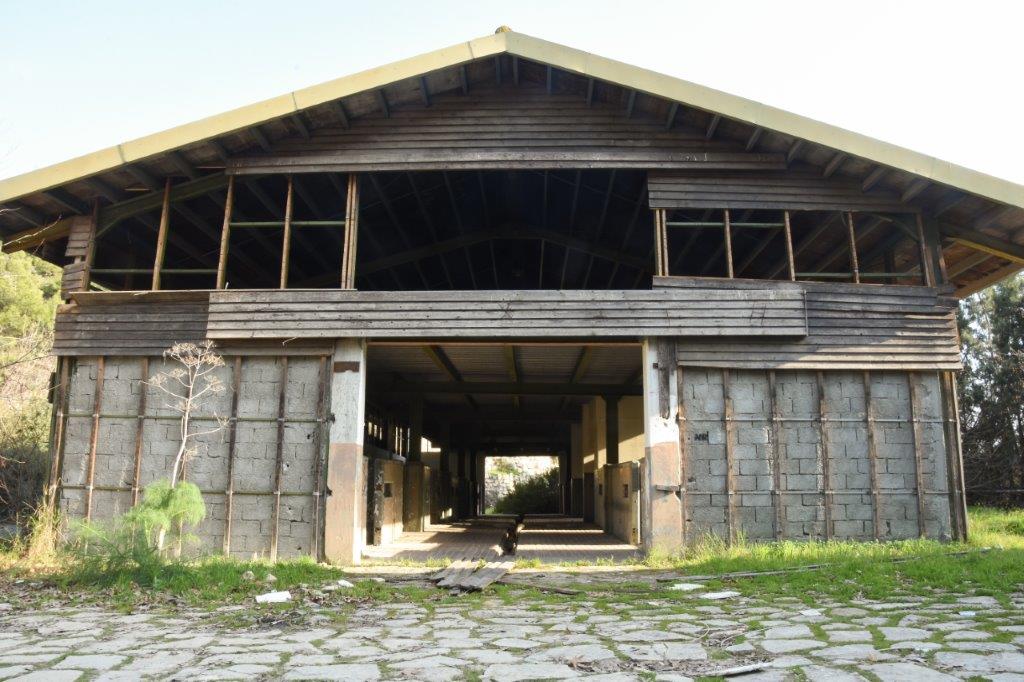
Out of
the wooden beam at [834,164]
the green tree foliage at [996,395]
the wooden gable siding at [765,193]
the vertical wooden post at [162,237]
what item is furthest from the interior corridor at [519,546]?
the green tree foliage at [996,395]

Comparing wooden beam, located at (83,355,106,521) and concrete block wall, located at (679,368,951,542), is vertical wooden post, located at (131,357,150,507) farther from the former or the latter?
concrete block wall, located at (679,368,951,542)

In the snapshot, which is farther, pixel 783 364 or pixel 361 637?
pixel 783 364

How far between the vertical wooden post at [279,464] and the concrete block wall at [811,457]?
593cm

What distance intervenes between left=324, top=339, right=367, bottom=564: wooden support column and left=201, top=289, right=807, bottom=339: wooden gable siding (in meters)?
0.49

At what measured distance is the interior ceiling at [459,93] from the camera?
12547 mm

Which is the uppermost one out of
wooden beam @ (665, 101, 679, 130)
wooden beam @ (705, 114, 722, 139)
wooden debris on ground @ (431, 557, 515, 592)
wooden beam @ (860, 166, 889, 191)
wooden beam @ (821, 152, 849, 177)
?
wooden beam @ (665, 101, 679, 130)

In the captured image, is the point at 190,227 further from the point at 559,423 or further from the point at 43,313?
the point at 559,423

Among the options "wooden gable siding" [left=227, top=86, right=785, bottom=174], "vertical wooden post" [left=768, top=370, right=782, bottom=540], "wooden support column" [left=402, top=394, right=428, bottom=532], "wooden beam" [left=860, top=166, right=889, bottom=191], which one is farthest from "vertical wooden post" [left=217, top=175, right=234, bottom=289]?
"wooden beam" [left=860, top=166, right=889, bottom=191]

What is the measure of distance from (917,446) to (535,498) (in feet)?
89.4

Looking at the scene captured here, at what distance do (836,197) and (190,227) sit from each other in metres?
11.3

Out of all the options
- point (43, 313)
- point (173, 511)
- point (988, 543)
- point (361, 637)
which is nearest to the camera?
point (361, 637)

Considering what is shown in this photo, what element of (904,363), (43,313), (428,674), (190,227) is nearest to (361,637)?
(428,674)

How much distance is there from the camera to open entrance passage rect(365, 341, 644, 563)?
52.1 feet

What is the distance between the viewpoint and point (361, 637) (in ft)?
22.6
